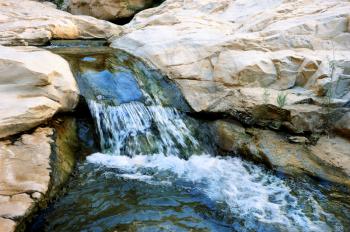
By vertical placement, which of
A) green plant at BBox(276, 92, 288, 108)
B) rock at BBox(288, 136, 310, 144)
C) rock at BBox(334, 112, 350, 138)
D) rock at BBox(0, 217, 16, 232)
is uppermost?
green plant at BBox(276, 92, 288, 108)

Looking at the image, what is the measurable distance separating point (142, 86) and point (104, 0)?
8.23m

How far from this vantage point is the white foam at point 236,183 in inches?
156

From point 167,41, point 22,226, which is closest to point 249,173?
point 22,226

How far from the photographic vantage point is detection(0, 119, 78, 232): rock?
11.5 feet

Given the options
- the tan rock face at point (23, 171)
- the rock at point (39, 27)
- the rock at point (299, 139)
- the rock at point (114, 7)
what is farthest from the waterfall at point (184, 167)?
the rock at point (114, 7)

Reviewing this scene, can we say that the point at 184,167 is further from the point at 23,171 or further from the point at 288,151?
the point at 23,171

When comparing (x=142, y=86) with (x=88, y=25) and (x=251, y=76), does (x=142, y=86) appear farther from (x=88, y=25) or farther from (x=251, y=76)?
(x=88, y=25)

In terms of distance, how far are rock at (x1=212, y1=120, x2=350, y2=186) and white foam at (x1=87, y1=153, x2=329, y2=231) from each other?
0.21 metres

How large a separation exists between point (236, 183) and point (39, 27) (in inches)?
262

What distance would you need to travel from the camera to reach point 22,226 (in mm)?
3430

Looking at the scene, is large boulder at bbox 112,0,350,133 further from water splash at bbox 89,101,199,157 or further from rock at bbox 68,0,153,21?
rock at bbox 68,0,153,21

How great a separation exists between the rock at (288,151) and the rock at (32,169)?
7.78 ft

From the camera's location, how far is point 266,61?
6.10 meters

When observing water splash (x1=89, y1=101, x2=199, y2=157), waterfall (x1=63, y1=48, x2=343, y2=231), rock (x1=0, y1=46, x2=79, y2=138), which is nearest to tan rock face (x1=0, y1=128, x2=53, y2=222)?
rock (x1=0, y1=46, x2=79, y2=138)
